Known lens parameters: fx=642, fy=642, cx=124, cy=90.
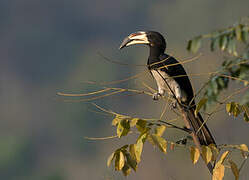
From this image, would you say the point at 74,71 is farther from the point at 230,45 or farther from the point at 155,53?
the point at 230,45

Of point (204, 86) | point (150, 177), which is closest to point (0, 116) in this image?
point (150, 177)

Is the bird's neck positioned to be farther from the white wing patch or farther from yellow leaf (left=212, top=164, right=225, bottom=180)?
yellow leaf (left=212, top=164, right=225, bottom=180)

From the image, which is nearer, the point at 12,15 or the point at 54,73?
the point at 54,73

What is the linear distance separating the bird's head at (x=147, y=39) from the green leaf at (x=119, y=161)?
1433 mm

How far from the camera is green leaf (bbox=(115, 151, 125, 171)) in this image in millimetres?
2639

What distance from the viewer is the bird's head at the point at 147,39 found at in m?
4.00

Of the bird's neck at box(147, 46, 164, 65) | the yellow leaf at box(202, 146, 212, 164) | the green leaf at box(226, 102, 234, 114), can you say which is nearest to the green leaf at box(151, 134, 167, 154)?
the yellow leaf at box(202, 146, 212, 164)

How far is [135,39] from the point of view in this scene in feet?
13.3

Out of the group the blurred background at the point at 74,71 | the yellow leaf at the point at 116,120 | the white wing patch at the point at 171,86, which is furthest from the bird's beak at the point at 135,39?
the blurred background at the point at 74,71

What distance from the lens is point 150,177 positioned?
35562mm

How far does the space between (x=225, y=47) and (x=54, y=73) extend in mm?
61907

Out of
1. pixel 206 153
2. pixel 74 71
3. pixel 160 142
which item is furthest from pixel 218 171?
pixel 74 71

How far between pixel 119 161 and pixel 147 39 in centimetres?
167

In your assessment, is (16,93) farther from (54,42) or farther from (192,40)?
(192,40)
